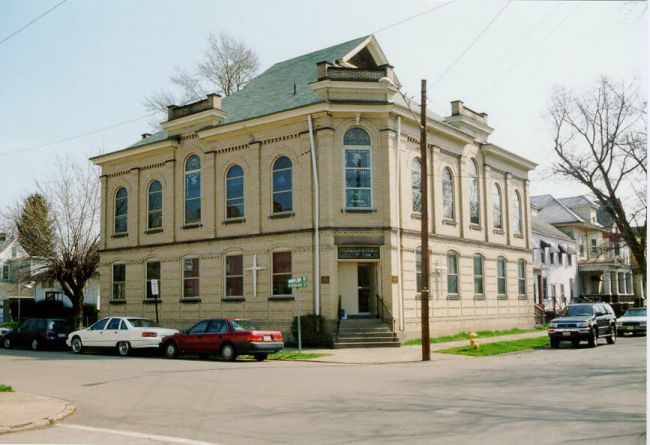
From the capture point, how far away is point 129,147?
114 feet

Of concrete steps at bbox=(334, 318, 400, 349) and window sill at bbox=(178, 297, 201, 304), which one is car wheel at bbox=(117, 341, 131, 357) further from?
concrete steps at bbox=(334, 318, 400, 349)

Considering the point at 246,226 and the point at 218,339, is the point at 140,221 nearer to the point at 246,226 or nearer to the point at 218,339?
the point at 246,226

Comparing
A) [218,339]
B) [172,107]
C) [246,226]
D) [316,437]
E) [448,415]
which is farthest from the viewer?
[172,107]

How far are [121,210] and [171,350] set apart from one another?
46.8ft

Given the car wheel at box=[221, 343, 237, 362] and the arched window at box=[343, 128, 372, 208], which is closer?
the car wheel at box=[221, 343, 237, 362]

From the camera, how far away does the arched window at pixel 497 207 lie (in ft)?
117

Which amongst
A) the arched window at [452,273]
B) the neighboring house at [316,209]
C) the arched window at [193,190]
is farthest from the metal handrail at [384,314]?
the arched window at [193,190]

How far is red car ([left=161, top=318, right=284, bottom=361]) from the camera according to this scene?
2131cm

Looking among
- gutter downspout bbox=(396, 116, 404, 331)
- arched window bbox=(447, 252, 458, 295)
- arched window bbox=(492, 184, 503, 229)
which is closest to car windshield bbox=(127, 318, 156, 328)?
gutter downspout bbox=(396, 116, 404, 331)

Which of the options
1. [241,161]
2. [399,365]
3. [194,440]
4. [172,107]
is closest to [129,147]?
[172,107]

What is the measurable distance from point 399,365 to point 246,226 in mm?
11740

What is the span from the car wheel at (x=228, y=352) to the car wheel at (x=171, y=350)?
7.25ft

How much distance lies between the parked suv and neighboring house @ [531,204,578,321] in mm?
19656

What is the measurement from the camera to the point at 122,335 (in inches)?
965
